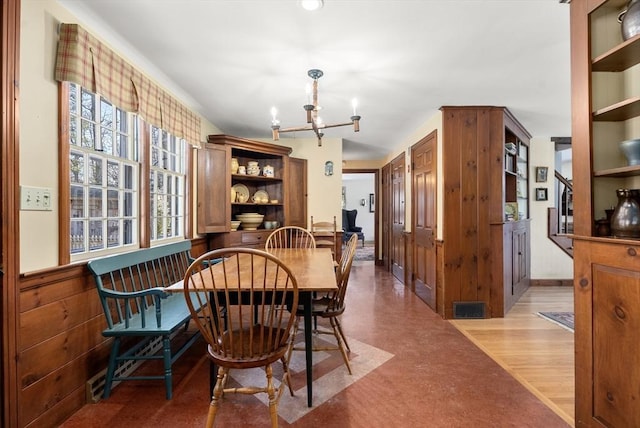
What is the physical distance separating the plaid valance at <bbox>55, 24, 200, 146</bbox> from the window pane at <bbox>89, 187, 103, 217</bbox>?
2.00ft

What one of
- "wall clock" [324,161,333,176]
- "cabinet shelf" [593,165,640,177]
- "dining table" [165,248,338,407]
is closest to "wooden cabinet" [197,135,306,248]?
"wall clock" [324,161,333,176]

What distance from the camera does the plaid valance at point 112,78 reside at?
1.65 m

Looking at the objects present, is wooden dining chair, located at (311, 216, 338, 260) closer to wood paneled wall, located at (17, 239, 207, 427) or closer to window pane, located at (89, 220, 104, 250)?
window pane, located at (89, 220, 104, 250)

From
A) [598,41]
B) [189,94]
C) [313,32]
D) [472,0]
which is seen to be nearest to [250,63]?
[313,32]

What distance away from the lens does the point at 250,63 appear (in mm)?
2340

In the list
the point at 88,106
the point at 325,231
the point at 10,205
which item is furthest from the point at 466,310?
the point at 88,106

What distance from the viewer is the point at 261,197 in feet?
14.4

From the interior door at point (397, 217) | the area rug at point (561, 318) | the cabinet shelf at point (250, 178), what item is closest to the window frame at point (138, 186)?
the cabinet shelf at point (250, 178)

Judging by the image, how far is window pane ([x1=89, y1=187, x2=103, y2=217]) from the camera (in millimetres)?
1998

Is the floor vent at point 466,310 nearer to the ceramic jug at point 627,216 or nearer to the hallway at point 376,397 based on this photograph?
the hallway at point 376,397

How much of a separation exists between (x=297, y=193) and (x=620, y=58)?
3582 mm

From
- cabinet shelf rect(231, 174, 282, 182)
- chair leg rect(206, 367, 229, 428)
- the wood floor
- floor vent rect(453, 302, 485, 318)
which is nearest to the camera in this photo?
chair leg rect(206, 367, 229, 428)

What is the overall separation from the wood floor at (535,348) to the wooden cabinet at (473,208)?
269mm

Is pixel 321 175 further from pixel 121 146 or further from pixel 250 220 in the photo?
pixel 121 146
